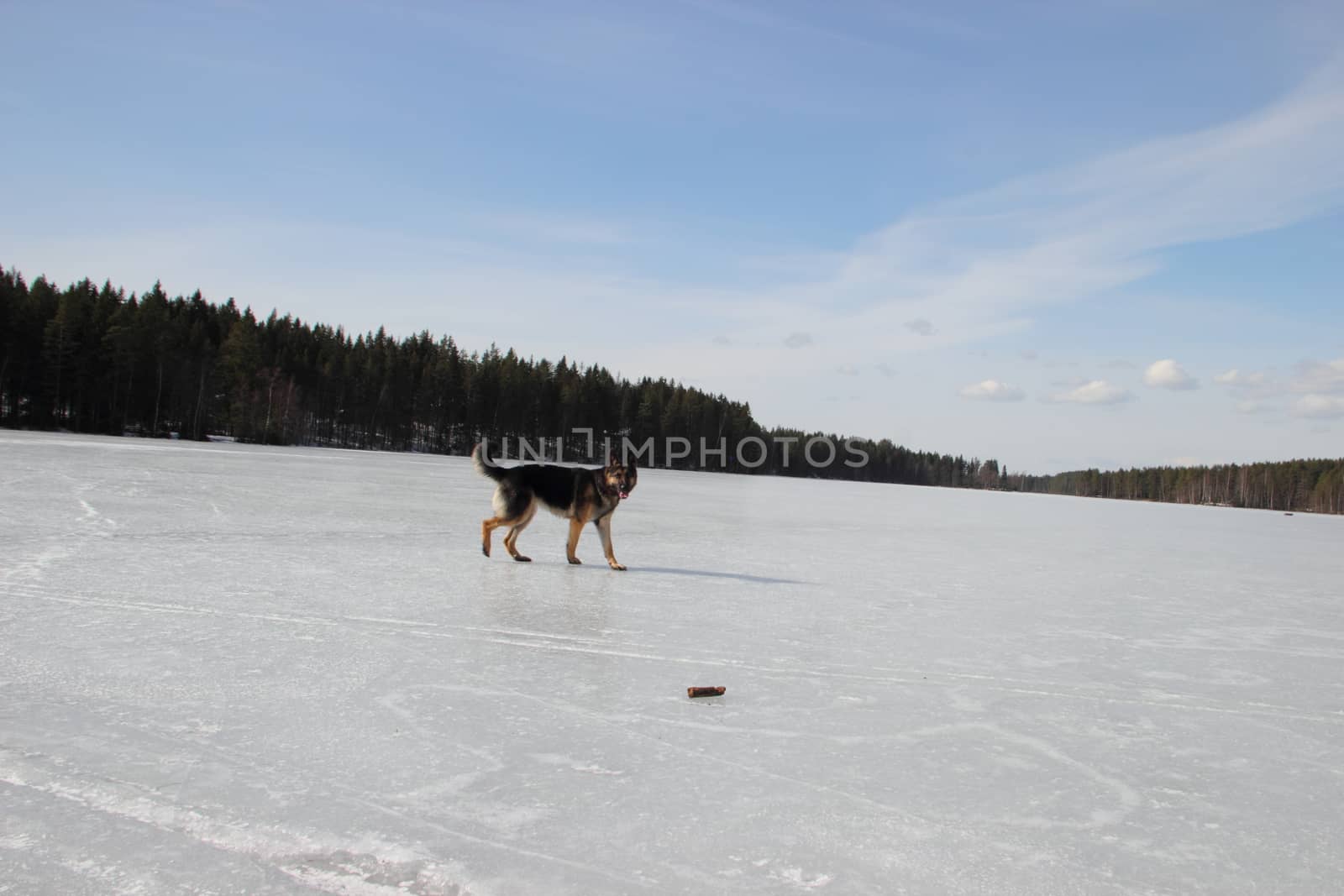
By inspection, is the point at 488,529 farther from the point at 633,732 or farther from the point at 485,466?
the point at 633,732

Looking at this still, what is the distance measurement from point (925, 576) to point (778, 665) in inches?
198

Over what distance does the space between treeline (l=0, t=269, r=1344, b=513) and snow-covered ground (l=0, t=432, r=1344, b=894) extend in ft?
215

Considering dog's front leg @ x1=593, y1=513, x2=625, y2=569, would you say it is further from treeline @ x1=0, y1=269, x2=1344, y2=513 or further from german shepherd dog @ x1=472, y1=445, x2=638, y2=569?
treeline @ x1=0, y1=269, x2=1344, y2=513

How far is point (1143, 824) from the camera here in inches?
114

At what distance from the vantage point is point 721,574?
886cm

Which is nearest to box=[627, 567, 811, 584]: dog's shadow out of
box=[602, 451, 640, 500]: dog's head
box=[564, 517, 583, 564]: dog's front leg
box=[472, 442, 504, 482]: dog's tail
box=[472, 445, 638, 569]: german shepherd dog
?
box=[472, 445, 638, 569]: german shepherd dog

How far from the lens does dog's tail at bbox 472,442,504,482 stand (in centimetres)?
902

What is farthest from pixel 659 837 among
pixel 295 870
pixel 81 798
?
pixel 81 798

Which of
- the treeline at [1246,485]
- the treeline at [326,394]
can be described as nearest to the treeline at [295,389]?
the treeline at [326,394]

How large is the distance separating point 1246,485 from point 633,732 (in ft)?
536

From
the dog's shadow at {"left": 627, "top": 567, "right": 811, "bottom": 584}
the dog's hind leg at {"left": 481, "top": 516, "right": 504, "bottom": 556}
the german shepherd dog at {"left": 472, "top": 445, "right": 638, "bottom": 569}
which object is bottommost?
the dog's shadow at {"left": 627, "top": 567, "right": 811, "bottom": 584}

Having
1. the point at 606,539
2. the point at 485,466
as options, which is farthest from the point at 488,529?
the point at 606,539

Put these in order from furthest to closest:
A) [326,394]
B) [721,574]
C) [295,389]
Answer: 1. [326,394]
2. [295,389]
3. [721,574]

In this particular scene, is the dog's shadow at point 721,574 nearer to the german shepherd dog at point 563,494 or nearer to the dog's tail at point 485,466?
the german shepherd dog at point 563,494
